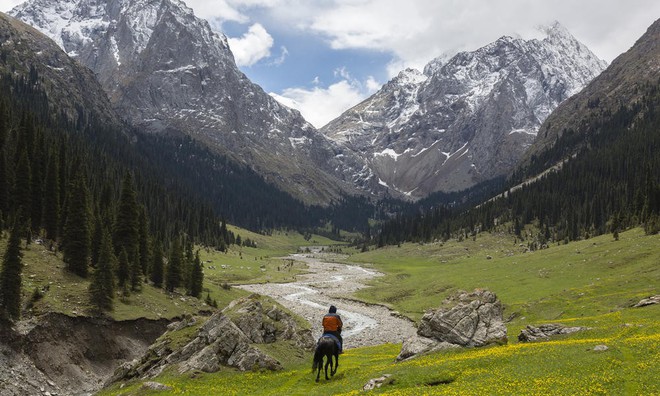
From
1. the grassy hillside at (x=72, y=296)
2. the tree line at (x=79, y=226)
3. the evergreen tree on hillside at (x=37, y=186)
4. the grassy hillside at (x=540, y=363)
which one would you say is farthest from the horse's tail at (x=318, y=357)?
the evergreen tree on hillside at (x=37, y=186)

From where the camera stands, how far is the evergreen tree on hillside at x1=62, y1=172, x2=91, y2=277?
218 feet

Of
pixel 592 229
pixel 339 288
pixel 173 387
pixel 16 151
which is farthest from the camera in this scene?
pixel 592 229

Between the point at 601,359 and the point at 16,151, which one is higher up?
the point at 16,151

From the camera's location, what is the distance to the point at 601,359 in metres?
28.2

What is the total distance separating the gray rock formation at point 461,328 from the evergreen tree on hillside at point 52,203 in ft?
214

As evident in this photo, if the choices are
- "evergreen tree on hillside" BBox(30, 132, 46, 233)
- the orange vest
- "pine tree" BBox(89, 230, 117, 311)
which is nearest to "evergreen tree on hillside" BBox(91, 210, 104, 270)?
"evergreen tree on hillside" BBox(30, 132, 46, 233)

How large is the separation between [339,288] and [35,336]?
302 ft

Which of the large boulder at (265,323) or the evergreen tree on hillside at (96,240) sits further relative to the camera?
the evergreen tree on hillside at (96,240)

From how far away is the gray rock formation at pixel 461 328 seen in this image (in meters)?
40.3

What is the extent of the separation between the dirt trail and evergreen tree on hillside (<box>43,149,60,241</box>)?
45983 mm

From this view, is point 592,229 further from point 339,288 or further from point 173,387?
point 173,387

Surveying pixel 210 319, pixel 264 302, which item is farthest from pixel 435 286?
A: pixel 210 319

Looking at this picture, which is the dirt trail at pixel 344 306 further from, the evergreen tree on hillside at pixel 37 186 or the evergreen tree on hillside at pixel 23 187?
the evergreen tree on hillside at pixel 23 187

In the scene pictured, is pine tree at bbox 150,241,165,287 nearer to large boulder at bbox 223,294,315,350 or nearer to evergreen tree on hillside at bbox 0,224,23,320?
evergreen tree on hillside at bbox 0,224,23,320
